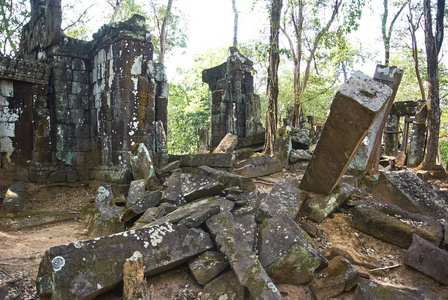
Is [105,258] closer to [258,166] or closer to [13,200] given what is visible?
[258,166]

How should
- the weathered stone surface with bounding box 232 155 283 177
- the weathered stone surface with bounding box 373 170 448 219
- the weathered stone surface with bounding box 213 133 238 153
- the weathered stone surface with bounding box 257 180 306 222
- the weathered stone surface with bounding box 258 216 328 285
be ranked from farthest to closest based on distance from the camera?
the weathered stone surface with bounding box 213 133 238 153
the weathered stone surface with bounding box 232 155 283 177
the weathered stone surface with bounding box 373 170 448 219
the weathered stone surface with bounding box 257 180 306 222
the weathered stone surface with bounding box 258 216 328 285

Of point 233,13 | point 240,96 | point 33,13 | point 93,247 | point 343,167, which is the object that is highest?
point 233,13

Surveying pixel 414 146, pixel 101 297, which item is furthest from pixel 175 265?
pixel 414 146

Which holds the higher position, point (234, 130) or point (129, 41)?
point (129, 41)

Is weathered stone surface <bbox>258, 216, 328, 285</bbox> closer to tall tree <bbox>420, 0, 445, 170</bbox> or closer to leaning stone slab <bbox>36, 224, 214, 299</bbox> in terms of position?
leaning stone slab <bbox>36, 224, 214, 299</bbox>

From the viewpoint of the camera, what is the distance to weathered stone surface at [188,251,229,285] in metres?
2.82

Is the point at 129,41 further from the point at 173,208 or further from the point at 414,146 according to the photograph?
→ the point at 414,146

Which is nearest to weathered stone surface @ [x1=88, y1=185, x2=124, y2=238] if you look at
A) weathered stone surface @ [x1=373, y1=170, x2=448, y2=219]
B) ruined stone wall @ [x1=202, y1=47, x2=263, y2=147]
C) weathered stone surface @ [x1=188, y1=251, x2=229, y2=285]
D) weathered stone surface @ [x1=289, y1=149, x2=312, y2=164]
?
weathered stone surface @ [x1=188, y1=251, x2=229, y2=285]

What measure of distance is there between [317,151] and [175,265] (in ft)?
7.58

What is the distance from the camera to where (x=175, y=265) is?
2.93 meters

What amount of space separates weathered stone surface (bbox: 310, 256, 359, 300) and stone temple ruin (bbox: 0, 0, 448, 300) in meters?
0.01

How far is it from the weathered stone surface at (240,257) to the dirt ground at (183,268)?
0.42 m

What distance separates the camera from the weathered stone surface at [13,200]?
5984 mm

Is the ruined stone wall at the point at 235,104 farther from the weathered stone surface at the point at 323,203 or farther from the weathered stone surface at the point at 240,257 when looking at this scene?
the weathered stone surface at the point at 240,257
